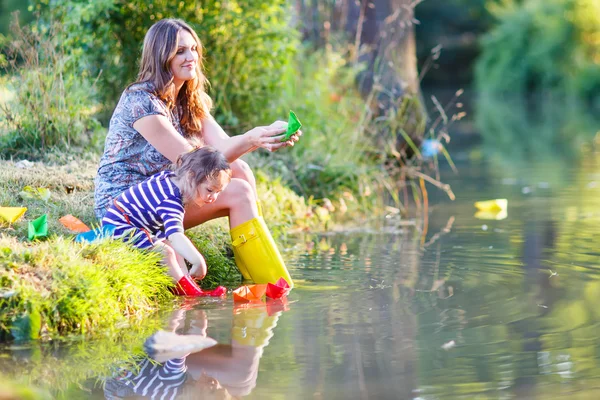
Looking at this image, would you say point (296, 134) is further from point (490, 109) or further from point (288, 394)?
point (490, 109)

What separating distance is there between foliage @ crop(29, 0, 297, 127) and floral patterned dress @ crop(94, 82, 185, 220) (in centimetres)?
273

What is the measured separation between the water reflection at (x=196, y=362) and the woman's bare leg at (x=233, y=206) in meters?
0.67

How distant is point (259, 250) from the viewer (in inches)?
194

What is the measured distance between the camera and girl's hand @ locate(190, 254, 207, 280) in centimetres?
464

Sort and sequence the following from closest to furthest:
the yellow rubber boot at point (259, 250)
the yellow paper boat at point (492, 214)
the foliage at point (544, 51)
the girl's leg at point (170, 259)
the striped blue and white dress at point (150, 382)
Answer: the striped blue and white dress at point (150, 382) → the girl's leg at point (170, 259) → the yellow rubber boot at point (259, 250) → the yellow paper boat at point (492, 214) → the foliage at point (544, 51)

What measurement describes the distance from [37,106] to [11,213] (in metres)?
1.78

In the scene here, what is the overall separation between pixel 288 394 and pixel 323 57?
21.9 ft

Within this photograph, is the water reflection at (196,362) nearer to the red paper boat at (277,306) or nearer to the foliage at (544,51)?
the red paper boat at (277,306)

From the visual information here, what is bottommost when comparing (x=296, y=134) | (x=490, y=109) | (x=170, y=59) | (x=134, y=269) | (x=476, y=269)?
(x=490, y=109)

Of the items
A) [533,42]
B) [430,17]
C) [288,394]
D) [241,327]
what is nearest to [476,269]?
[241,327]

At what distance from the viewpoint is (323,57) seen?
9.59 metres

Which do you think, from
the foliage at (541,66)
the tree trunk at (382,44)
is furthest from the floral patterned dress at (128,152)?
the foliage at (541,66)

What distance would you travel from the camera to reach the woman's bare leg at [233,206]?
4.90 metres

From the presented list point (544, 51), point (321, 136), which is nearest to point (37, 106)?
point (321, 136)
